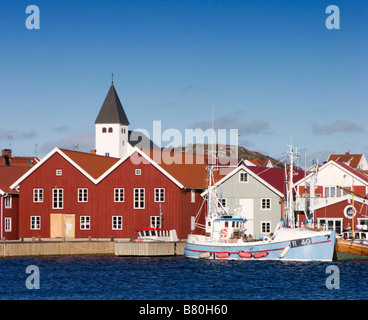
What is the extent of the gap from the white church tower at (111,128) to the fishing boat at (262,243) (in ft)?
205

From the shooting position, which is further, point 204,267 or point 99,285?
point 204,267

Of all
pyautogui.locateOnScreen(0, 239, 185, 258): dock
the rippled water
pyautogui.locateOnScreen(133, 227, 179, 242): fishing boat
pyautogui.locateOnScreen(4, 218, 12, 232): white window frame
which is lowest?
the rippled water

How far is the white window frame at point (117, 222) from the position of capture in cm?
6529

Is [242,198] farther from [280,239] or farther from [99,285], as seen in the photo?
[99,285]

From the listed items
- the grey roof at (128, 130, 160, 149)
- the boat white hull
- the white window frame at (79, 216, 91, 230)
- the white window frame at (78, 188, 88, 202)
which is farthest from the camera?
the grey roof at (128, 130, 160, 149)

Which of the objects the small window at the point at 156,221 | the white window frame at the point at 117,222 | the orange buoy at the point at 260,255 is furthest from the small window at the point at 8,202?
the orange buoy at the point at 260,255

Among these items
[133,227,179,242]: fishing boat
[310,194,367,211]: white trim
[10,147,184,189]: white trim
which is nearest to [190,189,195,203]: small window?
[10,147,184,189]: white trim

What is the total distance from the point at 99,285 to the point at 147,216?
2377cm

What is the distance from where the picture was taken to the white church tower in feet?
395

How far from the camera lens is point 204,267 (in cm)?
5091

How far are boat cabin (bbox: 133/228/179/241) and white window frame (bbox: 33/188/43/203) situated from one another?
1140 centimetres

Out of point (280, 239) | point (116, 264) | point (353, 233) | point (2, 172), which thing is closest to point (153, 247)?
point (116, 264)

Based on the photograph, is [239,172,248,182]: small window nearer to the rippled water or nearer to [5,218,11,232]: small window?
the rippled water

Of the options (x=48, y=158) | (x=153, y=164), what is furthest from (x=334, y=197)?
(x=48, y=158)
